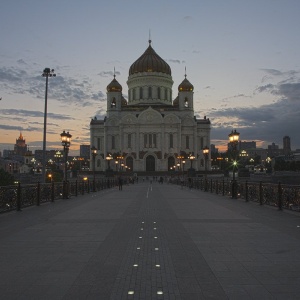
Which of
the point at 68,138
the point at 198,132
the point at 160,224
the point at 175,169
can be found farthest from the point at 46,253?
the point at 198,132

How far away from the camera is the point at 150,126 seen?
99438 mm

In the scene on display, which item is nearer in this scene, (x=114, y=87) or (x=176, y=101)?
(x=114, y=87)

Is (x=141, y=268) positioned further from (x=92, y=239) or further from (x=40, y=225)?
(x=40, y=225)

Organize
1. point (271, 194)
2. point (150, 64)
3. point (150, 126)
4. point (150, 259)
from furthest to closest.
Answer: point (150, 64) → point (150, 126) → point (271, 194) → point (150, 259)

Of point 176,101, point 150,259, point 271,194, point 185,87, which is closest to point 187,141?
point 185,87

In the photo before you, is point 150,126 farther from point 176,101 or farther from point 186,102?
point 176,101

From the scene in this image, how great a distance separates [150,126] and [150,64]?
17.2m

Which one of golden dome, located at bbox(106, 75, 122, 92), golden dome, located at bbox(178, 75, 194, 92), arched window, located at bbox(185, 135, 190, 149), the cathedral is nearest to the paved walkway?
the cathedral

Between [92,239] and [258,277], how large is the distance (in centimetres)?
472

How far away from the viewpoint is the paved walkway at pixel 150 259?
5707mm

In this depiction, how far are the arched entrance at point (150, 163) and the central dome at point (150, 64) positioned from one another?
23.3 m

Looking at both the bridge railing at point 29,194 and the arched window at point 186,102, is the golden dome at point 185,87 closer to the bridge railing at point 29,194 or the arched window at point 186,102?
the arched window at point 186,102

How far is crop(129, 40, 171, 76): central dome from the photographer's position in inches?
4081

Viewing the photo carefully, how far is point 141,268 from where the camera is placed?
6.95m
